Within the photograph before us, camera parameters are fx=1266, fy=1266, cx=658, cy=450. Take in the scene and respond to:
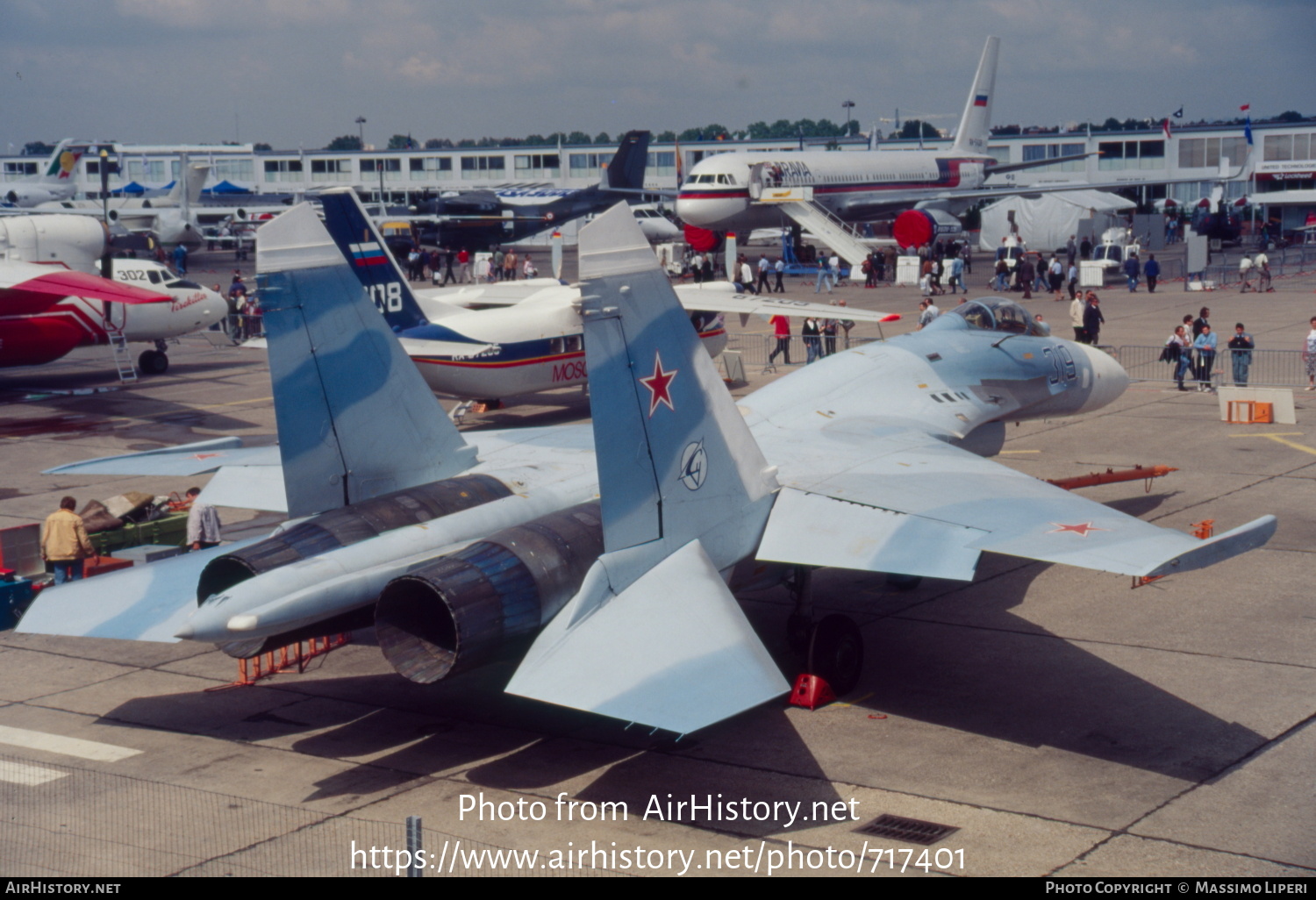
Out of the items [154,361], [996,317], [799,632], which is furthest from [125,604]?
[154,361]

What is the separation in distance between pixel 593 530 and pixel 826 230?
47152 millimetres

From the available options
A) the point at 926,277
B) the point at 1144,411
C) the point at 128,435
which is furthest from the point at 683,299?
the point at 926,277

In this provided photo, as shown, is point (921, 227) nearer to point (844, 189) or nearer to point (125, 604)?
point (844, 189)

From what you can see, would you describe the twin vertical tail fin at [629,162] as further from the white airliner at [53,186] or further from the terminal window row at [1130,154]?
the terminal window row at [1130,154]

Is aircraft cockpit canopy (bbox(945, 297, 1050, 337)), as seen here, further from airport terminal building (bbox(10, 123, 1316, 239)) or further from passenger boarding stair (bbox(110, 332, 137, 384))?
airport terminal building (bbox(10, 123, 1316, 239))

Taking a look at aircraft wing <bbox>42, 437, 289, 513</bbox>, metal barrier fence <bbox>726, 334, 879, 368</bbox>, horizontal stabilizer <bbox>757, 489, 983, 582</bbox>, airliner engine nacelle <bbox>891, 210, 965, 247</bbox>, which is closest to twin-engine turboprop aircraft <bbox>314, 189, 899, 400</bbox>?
metal barrier fence <bbox>726, 334, 879, 368</bbox>

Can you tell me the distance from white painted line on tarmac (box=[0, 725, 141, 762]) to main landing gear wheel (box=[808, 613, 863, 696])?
626cm

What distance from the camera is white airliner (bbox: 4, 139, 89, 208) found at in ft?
236

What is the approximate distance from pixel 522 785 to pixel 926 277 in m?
42.7

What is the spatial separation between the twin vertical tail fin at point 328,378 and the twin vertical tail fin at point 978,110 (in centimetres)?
6121

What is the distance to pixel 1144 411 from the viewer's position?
2692 centimetres

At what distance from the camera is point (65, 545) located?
1547cm

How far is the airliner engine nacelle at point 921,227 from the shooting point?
57.8 meters

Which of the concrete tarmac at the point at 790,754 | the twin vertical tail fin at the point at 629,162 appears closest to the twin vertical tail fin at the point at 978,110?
the twin vertical tail fin at the point at 629,162
